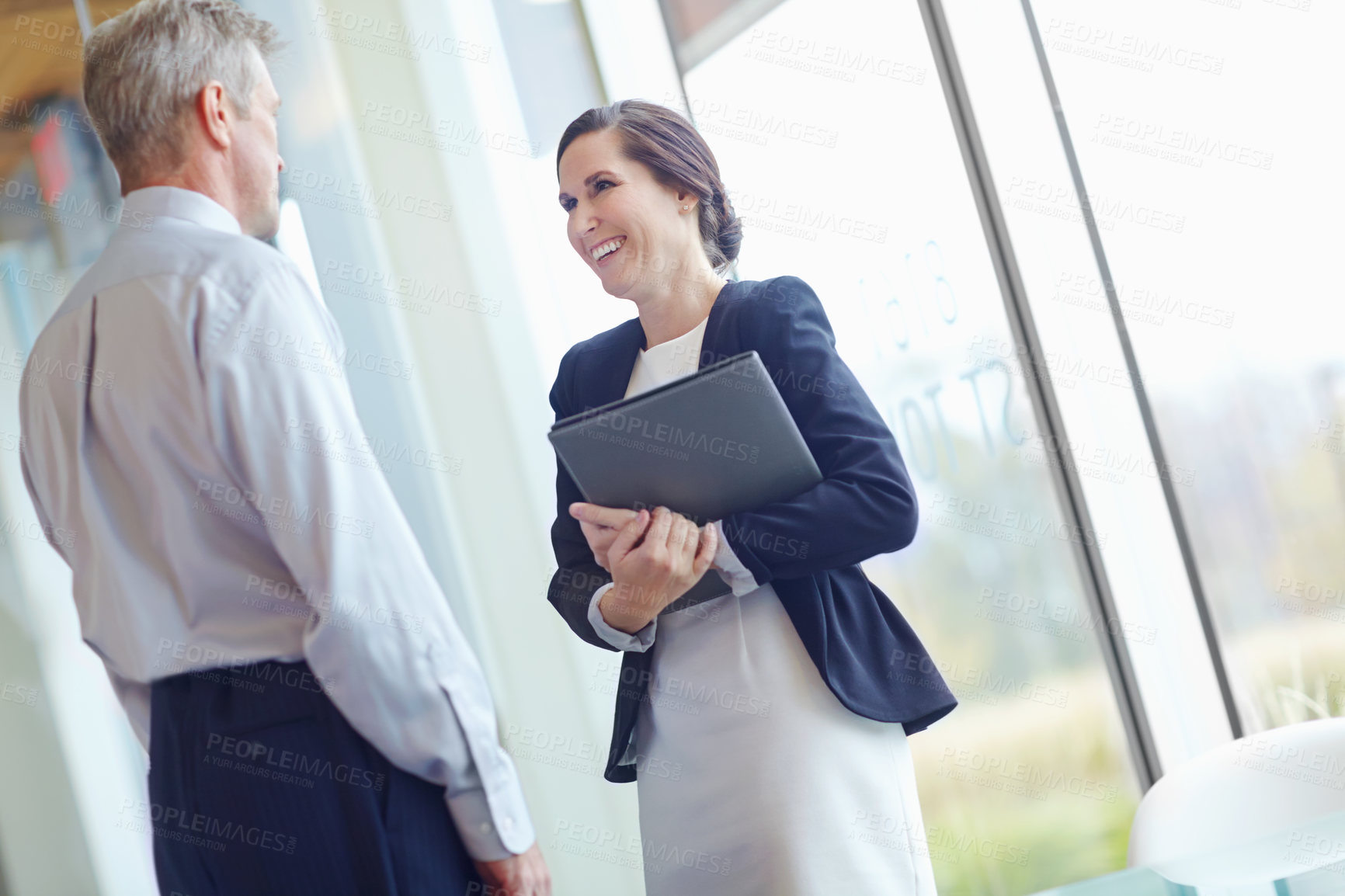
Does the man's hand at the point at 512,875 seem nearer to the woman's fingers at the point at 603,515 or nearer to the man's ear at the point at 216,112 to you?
the woman's fingers at the point at 603,515

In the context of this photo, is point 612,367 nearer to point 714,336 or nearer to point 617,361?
point 617,361

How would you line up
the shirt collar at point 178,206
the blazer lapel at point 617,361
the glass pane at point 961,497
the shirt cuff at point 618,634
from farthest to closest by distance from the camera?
1. the glass pane at point 961,497
2. the blazer lapel at point 617,361
3. the shirt cuff at point 618,634
4. the shirt collar at point 178,206

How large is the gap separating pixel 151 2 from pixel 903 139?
1.98 m

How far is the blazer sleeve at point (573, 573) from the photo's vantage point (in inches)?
57.8

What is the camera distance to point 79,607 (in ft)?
3.71

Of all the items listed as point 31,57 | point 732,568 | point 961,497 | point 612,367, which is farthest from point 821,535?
point 31,57

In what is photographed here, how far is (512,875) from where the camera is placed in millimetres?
1108

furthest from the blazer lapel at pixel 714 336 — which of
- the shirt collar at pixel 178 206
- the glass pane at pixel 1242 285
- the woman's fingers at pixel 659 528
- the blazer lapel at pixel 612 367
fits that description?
the glass pane at pixel 1242 285

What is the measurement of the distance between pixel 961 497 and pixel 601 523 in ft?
5.12

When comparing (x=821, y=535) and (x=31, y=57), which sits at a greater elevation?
(x=31, y=57)

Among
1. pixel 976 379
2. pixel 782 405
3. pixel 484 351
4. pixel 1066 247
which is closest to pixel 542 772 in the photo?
pixel 484 351

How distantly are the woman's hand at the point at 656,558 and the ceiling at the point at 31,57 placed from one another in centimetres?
208

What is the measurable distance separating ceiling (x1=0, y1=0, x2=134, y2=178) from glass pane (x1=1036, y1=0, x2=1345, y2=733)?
8.12ft

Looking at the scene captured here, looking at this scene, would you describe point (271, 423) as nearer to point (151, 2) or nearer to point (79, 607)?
point (79, 607)
